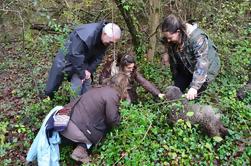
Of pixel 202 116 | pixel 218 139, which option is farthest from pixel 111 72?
pixel 218 139

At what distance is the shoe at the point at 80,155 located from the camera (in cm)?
455

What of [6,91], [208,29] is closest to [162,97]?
[208,29]

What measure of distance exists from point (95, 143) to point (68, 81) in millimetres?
1249

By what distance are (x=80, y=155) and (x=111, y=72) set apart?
137 centimetres

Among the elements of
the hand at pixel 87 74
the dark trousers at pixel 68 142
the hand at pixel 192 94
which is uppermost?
the hand at pixel 192 94

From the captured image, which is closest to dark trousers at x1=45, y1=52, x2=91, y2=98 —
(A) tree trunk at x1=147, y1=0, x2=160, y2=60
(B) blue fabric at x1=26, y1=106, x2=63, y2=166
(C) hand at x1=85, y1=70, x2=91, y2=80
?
(C) hand at x1=85, y1=70, x2=91, y2=80

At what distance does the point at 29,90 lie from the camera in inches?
276

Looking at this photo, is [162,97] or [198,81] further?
[162,97]

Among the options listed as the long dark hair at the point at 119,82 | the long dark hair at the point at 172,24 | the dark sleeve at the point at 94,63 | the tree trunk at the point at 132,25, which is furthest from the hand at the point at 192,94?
the tree trunk at the point at 132,25

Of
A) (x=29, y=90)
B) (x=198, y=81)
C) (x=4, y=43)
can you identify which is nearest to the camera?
(x=198, y=81)

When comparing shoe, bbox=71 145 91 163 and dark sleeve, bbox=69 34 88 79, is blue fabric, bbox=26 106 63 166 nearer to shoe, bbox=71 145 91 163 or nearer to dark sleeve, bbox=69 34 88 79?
shoe, bbox=71 145 91 163

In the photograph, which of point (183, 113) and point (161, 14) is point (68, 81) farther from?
point (161, 14)

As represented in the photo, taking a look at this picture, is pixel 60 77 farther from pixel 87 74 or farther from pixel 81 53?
pixel 81 53

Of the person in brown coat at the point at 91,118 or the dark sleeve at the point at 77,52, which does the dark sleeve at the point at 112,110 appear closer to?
the person in brown coat at the point at 91,118
